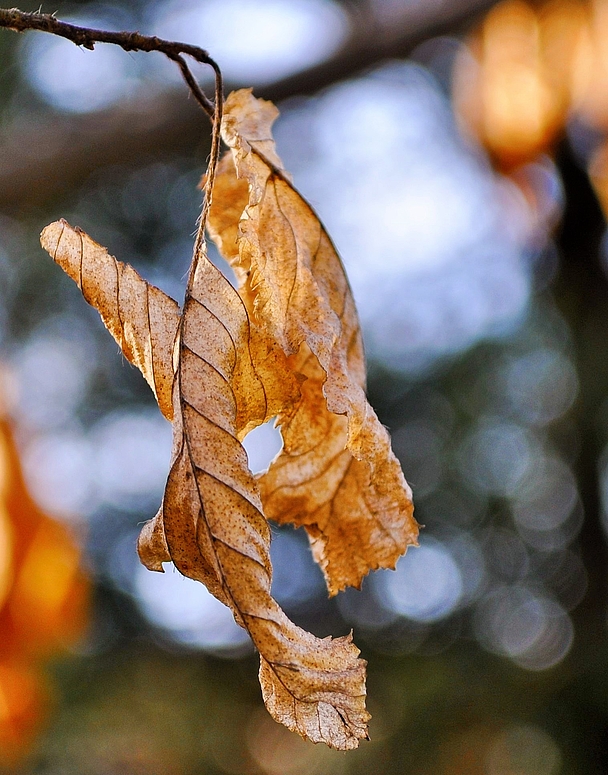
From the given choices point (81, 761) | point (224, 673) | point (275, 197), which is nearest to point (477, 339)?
point (224, 673)

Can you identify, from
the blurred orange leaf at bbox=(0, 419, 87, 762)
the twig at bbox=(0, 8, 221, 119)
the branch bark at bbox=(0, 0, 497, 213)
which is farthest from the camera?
the branch bark at bbox=(0, 0, 497, 213)

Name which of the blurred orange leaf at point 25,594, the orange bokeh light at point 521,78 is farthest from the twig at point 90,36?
the orange bokeh light at point 521,78

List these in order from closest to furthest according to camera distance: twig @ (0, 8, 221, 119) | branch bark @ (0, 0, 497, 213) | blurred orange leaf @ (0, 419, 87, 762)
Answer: twig @ (0, 8, 221, 119)
blurred orange leaf @ (0, 419, 87, 762)
branch bark @ (0, 0, 497, 213)

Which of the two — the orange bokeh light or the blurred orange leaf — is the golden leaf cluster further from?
the orange bokeh light

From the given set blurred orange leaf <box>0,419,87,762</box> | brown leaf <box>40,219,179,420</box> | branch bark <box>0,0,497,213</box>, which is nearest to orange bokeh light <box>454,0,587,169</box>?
branch bark <box>0,0,497,213</box>

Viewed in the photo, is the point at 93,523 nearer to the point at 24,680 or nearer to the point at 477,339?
the point at 24,680

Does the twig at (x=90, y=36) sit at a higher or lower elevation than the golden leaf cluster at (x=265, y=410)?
higher

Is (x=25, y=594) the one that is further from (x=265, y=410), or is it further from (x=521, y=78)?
(x=521, y=78)

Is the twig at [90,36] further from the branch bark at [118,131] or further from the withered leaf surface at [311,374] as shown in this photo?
the branch bark at [118,131]

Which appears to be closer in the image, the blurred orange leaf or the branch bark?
the blurred orange leaf
